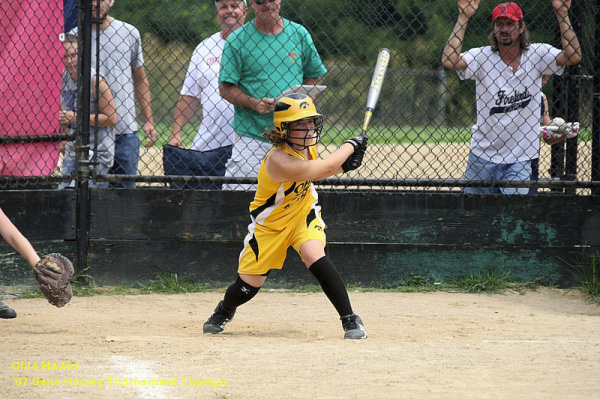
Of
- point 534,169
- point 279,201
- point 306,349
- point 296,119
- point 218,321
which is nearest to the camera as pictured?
point 306,349

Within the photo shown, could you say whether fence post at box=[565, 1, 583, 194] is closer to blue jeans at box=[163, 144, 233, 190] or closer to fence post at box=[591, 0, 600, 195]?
fence post at box=[591, 0, 600, 195]

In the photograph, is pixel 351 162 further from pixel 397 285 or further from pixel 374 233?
pixel 397 285

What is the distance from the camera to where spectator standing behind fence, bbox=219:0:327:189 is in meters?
6.11

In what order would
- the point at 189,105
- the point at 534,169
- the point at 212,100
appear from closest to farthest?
the point at 534,169
the point at 212,100
the point at 189,105

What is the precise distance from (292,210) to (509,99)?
7.75ft

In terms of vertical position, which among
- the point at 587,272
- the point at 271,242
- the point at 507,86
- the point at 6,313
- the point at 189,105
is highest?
the point at 507,86

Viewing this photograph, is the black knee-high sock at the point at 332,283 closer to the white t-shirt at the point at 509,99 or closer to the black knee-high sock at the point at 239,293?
the black knee-high sock at the point at 239,293

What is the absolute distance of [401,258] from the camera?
251 inches

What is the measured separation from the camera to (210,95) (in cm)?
688

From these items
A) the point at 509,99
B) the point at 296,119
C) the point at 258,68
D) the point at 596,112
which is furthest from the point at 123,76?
the point at 596,112

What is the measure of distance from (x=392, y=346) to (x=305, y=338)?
59 cm

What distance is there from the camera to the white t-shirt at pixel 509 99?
6.35m


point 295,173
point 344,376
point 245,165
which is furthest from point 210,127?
point 344,376

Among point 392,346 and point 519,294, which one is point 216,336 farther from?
point 519,294
